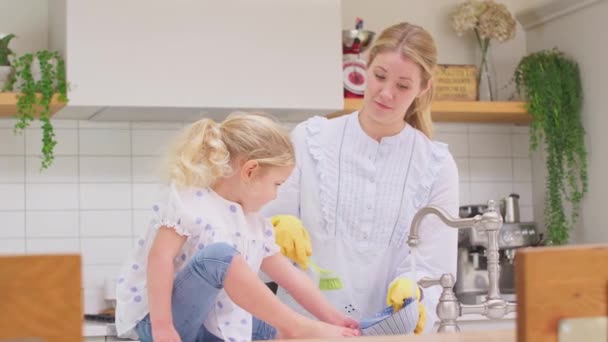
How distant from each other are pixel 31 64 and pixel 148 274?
1.66m

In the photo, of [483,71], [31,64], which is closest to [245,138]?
[31,64]

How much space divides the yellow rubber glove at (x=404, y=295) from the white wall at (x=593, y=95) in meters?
1.86

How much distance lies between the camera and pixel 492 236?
2.27 metres

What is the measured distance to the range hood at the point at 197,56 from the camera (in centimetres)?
348

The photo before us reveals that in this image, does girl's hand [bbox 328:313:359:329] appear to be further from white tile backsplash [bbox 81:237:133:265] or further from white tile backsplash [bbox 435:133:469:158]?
white tile backsplash [bbox 435:133:469:158]

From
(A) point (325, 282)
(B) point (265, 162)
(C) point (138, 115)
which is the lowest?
(A) point (325, 282)

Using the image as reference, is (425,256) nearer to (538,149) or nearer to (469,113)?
(469,113)

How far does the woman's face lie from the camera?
257cm

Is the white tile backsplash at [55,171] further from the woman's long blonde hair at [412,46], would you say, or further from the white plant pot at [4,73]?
the woman's long blonde hair at [412,46]

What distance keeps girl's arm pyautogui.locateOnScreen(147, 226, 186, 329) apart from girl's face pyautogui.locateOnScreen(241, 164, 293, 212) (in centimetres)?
19

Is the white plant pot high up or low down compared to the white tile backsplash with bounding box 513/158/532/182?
up

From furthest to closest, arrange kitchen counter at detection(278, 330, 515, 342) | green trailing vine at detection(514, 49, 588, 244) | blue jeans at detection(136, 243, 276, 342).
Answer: green trailing vine at detection(514, 49, 588, 244) → blue jeans at detection(136, 243, 276, 342) → kitchen counter at detection(278, 330, 515, 342)

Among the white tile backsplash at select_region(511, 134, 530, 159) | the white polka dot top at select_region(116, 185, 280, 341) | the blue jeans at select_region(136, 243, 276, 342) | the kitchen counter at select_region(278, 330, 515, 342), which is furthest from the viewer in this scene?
the white tile backsplash at select_region(511, 134, 530, 159)

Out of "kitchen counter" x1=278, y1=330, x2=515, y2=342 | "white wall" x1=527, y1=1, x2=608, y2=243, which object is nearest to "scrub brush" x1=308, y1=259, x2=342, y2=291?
"kitchen counter" x1=278, y1=330, x2=515, y2=342
